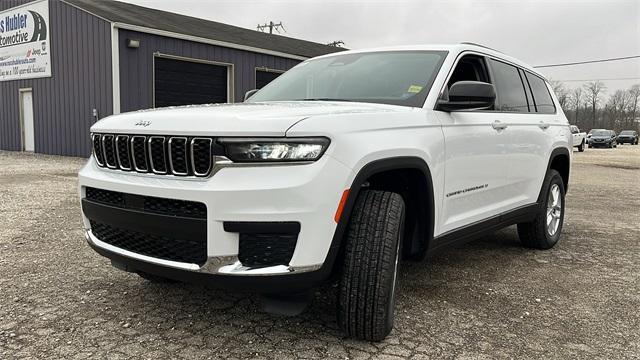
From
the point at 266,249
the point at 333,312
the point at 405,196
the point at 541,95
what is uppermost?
the point at 541,95

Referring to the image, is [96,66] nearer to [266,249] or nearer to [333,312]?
[333,312]

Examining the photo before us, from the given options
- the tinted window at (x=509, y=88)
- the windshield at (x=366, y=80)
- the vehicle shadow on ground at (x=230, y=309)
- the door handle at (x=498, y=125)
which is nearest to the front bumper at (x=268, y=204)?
the vehicle shadow on ground at (x=230, y=309)

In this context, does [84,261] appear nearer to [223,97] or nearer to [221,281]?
[221,281]

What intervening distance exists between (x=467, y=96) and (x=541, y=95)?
2.38 m

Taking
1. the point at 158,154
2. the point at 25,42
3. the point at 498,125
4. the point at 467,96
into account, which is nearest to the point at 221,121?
the point at 158,154

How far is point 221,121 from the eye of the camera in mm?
2496

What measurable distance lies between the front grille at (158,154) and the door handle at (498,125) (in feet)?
7.64

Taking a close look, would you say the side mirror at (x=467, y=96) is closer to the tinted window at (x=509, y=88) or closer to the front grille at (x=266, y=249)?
the tinted window at (x=509, y=88)

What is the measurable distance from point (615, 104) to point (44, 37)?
81027 mm

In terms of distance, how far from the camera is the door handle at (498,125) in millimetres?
3951

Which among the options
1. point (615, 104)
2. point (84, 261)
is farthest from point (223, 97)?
point (615, 104)

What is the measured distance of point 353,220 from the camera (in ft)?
8.78

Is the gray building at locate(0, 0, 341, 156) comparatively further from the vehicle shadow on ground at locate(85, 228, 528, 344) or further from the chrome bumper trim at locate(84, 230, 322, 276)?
the chrome bumper trim at locate(84, 230, 322, 276)

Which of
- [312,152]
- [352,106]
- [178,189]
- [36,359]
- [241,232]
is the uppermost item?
[352,106]
